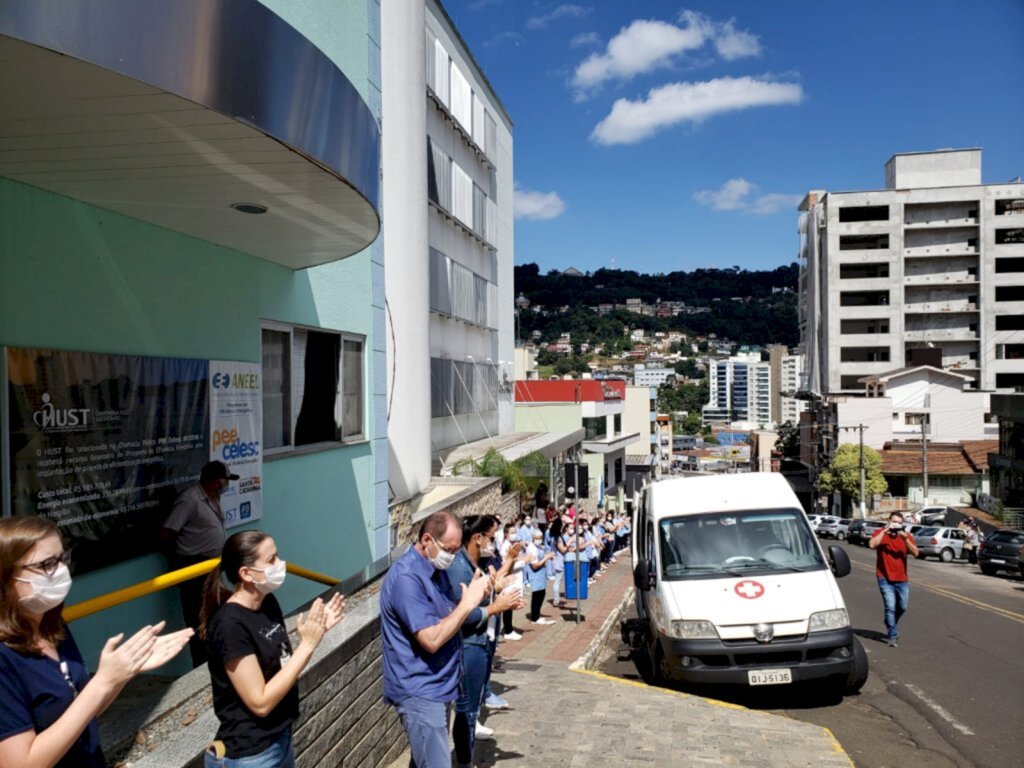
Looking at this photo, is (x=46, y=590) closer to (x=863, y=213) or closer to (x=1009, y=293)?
(x=863, y=213)

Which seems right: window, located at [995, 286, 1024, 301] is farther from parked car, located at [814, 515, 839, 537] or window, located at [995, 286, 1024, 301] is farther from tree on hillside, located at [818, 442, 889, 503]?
parked car, located at [814, 515, 839, 537]

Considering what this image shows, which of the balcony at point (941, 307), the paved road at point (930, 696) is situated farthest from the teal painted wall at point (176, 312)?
the balcony at point (941, 307)

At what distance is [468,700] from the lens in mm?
5391

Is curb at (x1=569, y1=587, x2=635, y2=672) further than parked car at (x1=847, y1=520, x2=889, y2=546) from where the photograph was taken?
No

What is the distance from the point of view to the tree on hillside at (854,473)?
57.2 m

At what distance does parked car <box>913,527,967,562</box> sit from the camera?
33094 mm

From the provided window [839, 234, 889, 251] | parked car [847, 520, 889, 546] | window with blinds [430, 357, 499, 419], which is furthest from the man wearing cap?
window [839, 234, 889, 251]

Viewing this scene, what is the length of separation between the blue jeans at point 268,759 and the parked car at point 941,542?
3344 cm

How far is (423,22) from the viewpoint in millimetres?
22734

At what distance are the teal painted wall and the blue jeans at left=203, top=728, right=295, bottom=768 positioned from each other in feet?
8.10

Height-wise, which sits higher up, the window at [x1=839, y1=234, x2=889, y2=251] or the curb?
the window at [x1=839, y1=234, x2=889, y2=251]

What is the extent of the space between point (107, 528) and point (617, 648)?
8.41 meters

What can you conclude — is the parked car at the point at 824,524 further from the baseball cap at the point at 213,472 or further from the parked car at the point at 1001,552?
the baseball cap at the point at 213,472

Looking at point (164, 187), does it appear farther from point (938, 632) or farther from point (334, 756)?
point (938, 632)
